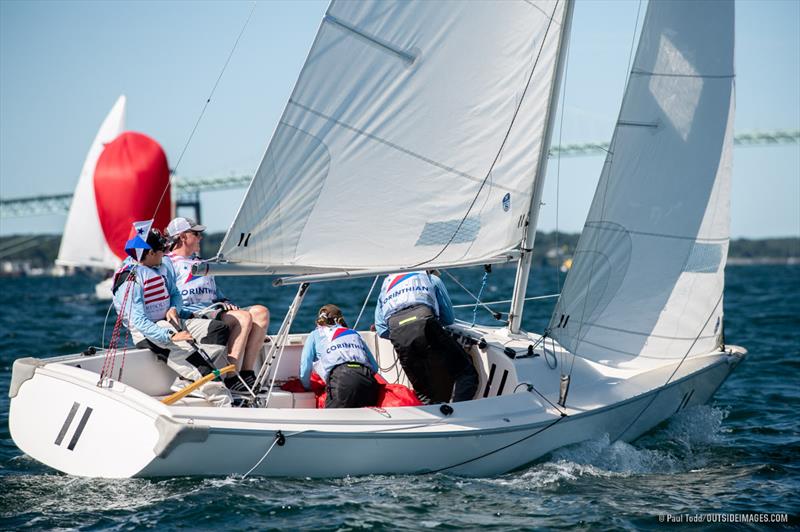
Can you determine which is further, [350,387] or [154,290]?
[154,290]

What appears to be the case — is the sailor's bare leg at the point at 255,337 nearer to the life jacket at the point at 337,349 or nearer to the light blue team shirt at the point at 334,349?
the light blue team shirt at the point at 334,349

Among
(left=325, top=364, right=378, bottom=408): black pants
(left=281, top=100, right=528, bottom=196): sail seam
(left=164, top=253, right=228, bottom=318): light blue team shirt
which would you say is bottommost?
(left=325, top=364, right=378, bottom=408): black pants

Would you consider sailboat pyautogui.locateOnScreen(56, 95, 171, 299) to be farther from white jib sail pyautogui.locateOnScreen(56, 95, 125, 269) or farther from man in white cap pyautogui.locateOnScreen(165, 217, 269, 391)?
man in white cap pyautogui.locateOnScreen(165, 217, 269, 391)

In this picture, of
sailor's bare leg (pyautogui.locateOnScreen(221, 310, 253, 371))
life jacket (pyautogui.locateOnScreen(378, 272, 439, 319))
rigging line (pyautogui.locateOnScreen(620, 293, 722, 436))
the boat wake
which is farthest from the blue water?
sailor's bare leg (pyautogui.locateOnScreen(221, 310, 253, 371))

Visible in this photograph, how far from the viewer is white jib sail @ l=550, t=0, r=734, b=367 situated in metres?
6.14

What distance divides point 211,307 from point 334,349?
3.43 feet

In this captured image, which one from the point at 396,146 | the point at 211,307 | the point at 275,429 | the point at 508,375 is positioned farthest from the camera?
the point at 211,307

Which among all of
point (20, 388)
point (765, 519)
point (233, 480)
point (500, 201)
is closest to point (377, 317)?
point (500, 201)

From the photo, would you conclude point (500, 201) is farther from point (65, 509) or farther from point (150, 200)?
point (150, 200)

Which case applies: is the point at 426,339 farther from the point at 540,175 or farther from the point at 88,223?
the point at 88,223

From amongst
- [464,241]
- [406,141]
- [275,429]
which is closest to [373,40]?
[406,141]

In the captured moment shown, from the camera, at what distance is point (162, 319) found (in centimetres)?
543

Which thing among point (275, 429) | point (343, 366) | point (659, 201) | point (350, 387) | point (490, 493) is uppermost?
point (659, 201)

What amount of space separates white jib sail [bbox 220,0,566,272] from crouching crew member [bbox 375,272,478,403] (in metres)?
0.21
